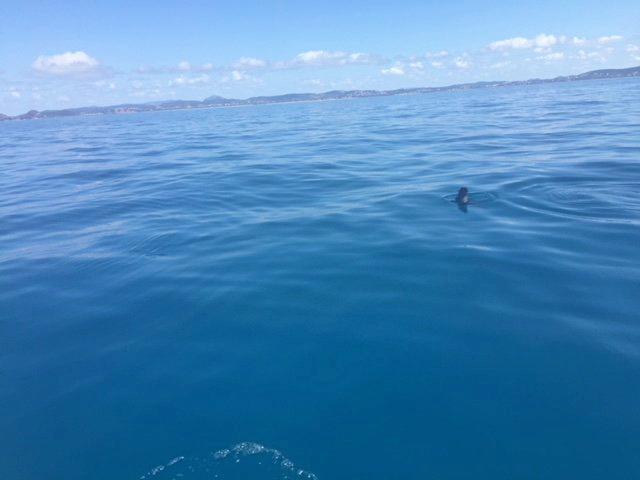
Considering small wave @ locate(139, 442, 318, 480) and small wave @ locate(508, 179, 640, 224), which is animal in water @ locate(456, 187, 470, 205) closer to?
small wave @ locate(508, 179, 640, 224)

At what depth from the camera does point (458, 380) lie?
17.3 feet

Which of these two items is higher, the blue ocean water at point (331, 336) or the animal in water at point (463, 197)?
the animal in water at point (463, 197)

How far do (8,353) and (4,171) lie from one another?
22.5 metres

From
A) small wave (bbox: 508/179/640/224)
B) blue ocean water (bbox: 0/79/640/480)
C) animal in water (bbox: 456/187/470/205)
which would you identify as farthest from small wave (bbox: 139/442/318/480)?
small wave (bbox: 508/179/640/224)

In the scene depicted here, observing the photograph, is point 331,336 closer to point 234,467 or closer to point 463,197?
point 234,467

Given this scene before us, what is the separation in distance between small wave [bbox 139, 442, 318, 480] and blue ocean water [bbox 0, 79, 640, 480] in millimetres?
21

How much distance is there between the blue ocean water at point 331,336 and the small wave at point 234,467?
0.02m

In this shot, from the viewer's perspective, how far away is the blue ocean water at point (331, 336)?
14.5ft

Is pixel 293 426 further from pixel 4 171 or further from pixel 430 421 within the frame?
pixel 4 171

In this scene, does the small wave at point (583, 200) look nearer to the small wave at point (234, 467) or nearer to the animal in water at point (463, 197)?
the animal in water at point (463, 197)

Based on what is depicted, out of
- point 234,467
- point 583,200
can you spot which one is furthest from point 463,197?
point 234,467

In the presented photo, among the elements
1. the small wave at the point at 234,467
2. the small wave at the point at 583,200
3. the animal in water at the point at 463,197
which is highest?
the animal in water at the point at 463,197

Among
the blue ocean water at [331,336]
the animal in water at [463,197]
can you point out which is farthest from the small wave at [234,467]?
the animal in water at [463,197]

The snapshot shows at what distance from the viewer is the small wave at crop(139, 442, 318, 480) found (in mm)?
4195
